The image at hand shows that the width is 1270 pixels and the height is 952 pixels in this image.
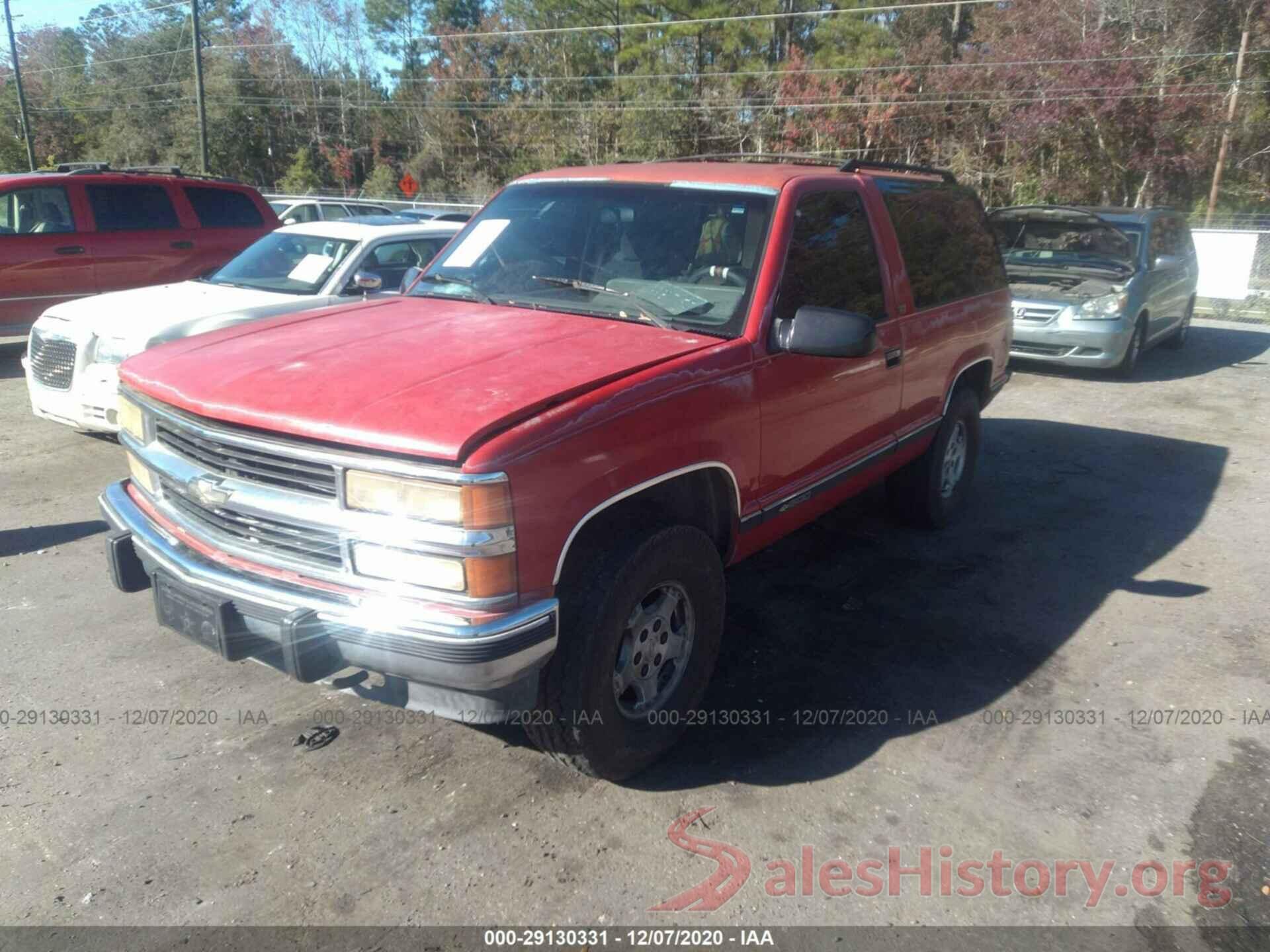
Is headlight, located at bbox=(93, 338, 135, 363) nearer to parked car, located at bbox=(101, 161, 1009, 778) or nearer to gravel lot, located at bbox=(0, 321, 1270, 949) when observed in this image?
gravel lot, located at bbox=(0, 321, 1270, 949)

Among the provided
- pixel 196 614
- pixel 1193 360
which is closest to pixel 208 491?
pixel 196 614

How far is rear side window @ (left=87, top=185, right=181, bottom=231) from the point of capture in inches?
416

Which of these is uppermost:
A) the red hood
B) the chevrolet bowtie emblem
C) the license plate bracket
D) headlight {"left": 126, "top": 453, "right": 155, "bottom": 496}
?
the red hood

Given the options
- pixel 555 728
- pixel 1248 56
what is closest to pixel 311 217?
pixel 555 728

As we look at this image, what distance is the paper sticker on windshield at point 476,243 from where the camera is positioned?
15.0ft

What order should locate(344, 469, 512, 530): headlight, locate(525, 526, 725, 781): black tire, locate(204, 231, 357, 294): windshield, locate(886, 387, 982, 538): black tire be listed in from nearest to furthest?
locate(344, 469, 512, 530): headlight
locate(525, 526, 725, 781): black tire
locate(886, 387, 982, 538): black tire
locate(204, 231, 357, 294): windshield

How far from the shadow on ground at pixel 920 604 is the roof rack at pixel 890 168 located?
6.79 ft

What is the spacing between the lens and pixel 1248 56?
84.5ft

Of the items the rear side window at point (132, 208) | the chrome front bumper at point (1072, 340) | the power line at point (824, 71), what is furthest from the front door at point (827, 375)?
the power line at point (824, 71)

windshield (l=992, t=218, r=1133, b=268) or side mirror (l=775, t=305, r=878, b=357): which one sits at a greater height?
side mirror (l=775, t=305, r=878, b=357)

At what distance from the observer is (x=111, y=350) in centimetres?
666

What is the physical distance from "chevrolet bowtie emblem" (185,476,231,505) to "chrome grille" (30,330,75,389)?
14.3 ft

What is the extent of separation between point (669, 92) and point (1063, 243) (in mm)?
28697

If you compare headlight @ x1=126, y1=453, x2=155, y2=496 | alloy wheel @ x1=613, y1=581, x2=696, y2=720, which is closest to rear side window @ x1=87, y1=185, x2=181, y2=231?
headlight @ x1=126, y1=453, x2=155, y2=496
